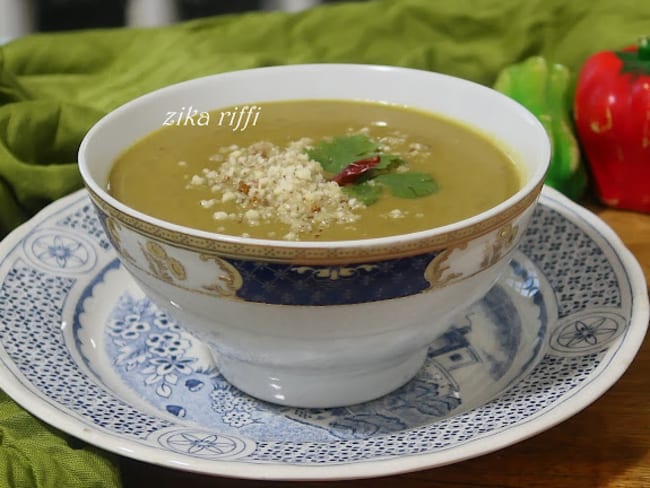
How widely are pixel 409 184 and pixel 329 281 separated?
0.29 meters

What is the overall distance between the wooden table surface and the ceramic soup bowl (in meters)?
0.16

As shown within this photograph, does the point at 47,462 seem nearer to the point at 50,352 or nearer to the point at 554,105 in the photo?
the point at 50,352

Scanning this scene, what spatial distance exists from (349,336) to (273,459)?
0.58ft

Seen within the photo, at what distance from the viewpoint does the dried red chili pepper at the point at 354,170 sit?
1.18 meters

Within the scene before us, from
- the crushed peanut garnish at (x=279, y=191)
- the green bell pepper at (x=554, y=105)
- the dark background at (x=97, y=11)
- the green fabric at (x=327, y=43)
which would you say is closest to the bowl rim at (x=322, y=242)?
the crushed peanut garnish at (x=279, y=191)

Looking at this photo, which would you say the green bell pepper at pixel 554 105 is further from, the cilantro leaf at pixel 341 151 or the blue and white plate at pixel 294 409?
the cilantro leaf at pixel 341 151

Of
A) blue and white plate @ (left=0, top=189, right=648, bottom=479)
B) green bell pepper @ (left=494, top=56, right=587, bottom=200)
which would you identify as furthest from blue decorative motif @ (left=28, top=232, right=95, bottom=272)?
green bell pepper @ (left=494, top=56, right=587, bottom=200)

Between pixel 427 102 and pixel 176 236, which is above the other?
pixel 176 236

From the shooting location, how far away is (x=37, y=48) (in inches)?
81.4

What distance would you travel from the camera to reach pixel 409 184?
118 cm

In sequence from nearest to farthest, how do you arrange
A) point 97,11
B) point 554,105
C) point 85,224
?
1. point 85,224
2. point 554,105
3. point 97,11

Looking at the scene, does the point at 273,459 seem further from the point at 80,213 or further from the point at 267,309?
Answer: the point at 80,213

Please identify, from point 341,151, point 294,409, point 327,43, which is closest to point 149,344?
Result: point 294,409

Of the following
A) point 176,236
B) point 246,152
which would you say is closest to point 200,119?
point 246,152
